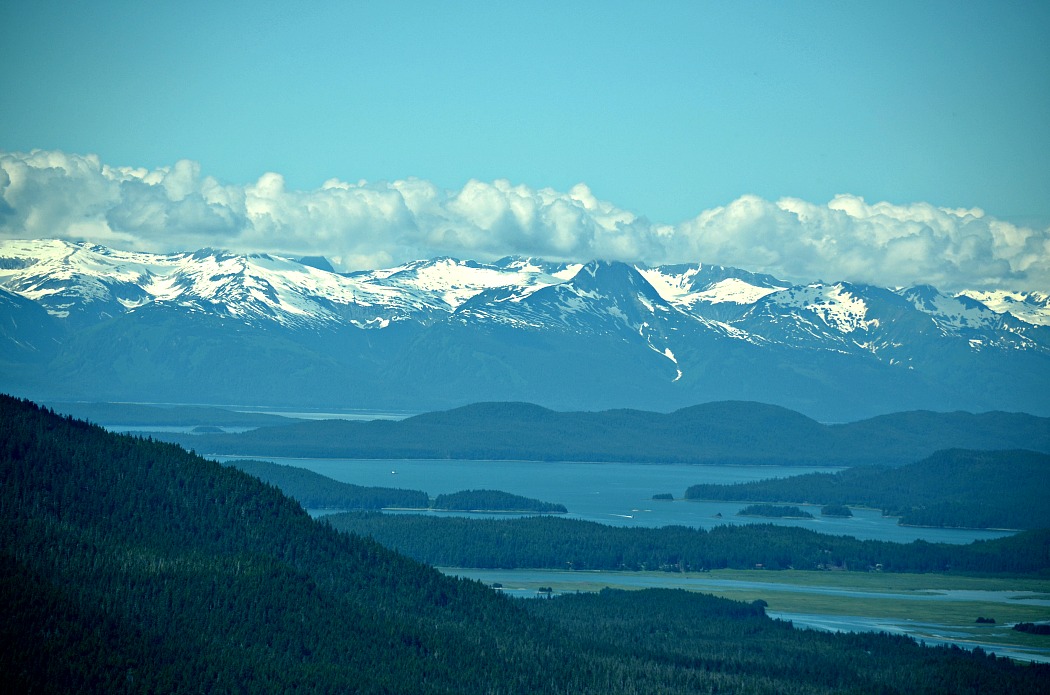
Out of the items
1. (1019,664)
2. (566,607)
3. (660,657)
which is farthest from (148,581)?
(1019,664)

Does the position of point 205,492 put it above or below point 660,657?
above

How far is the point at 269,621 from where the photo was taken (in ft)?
464

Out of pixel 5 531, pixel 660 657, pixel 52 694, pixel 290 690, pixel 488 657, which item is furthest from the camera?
pixel 660 657

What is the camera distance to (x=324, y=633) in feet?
470

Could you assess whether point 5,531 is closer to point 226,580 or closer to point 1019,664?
point 226,580

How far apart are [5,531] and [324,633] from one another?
27.1m

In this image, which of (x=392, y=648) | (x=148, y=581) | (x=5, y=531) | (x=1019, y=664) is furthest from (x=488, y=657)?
(x=1019, y=664)

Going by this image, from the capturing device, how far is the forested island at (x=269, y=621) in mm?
127625

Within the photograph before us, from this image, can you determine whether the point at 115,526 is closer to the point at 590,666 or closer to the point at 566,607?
the point at 590,666

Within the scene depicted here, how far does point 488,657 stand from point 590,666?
9.19m

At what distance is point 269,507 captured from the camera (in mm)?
167625

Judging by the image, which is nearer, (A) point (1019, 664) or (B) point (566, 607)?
(A) point (1019, 664)

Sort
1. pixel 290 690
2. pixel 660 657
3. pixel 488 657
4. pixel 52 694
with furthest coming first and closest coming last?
pixel 660 657
pixel 488 657
pixel 290 690
pixel 52 694

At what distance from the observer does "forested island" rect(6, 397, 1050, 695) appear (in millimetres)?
127625
